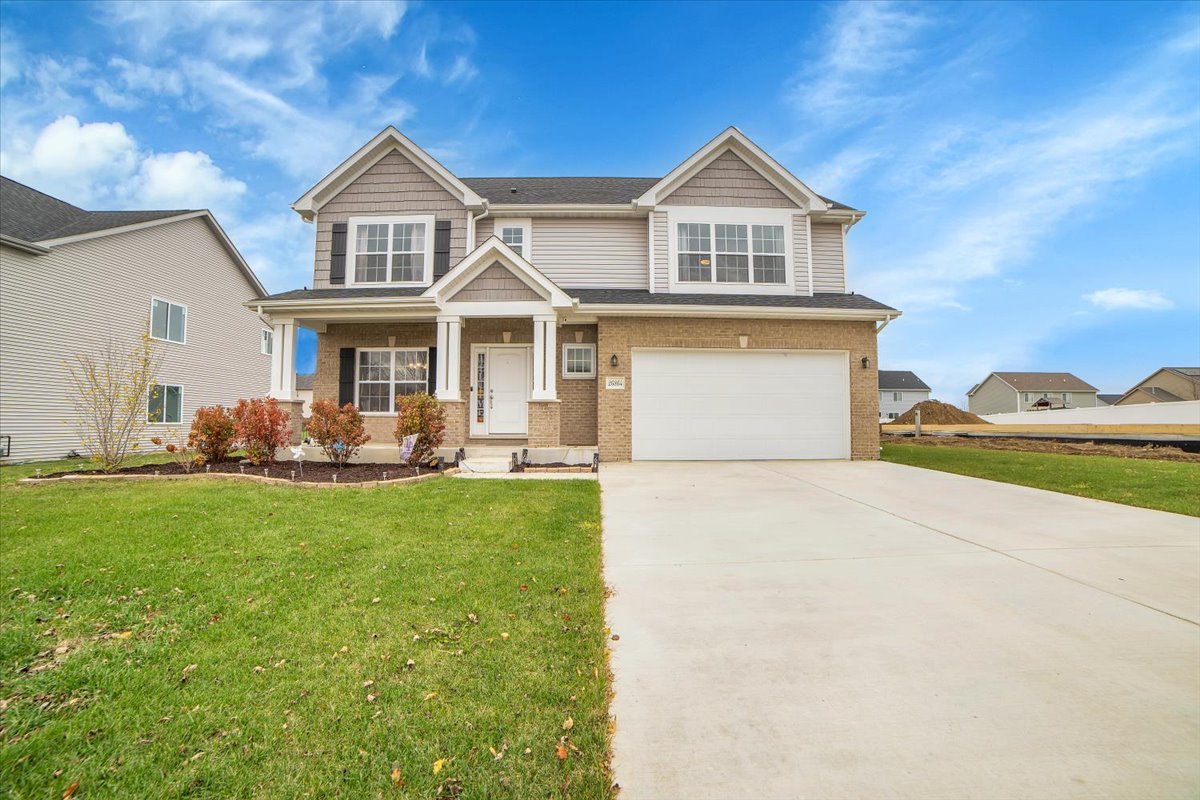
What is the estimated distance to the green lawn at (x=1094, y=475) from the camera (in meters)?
7.05

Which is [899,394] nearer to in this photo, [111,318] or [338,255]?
[338,255]

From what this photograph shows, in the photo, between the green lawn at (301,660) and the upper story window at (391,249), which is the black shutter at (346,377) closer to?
the upper story window at (391,249)

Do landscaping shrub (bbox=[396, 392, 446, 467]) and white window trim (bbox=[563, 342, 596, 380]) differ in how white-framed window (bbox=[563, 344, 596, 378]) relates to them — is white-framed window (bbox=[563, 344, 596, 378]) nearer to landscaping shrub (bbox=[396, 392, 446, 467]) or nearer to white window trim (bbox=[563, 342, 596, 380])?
white window trim (bbox=[563, 342, 596, 380])

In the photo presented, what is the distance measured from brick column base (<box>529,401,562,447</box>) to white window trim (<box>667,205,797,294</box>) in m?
4.48

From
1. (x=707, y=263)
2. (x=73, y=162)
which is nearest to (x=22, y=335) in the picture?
(x=73, y=162)

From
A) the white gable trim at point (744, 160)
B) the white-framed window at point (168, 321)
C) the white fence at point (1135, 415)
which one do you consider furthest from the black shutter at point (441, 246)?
the white fence at point (1135, 415)

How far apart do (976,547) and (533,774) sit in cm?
475

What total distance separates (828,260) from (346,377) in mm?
12708

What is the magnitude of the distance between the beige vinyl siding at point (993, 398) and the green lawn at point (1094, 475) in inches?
2025

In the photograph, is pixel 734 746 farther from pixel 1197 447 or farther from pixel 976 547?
pixel 1197 447

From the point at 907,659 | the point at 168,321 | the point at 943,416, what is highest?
the point at 168,321

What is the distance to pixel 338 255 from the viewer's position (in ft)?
41.4

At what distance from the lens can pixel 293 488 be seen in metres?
7.66

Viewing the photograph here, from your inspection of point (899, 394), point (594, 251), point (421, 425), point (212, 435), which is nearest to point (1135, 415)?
point (594, 251)
